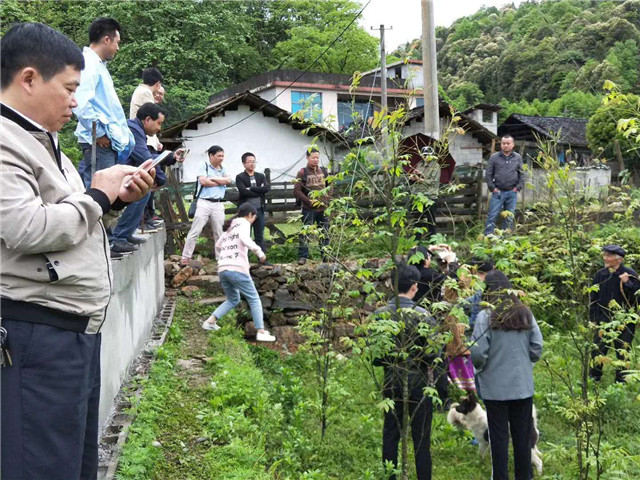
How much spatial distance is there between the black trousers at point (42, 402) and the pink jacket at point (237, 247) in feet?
20.2

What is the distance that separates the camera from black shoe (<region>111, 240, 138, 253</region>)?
5.57 meters

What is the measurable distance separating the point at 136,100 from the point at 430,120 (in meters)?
4.00

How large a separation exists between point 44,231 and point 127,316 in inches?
146

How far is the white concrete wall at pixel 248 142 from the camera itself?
72.3ft

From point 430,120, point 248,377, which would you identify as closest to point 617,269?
point 430,120

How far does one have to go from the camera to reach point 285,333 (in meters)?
10.2

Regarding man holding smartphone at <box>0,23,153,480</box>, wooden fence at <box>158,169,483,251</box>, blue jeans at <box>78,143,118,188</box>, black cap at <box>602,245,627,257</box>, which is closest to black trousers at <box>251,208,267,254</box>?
wooden fence at <box>158,169,483,251</box>

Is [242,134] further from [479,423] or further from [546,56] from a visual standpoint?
[546,56]

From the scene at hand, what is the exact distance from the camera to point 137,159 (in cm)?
607

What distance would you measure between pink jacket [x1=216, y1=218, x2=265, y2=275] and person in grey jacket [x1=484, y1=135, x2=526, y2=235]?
15.2 ft

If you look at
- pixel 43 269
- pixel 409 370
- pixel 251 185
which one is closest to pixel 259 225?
pixel 251 185

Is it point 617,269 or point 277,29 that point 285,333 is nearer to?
point 617,269

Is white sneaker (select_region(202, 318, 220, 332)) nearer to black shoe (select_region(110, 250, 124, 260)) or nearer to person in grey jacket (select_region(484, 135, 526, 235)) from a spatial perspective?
black shoe (select_region(110, 250, 124, 260))

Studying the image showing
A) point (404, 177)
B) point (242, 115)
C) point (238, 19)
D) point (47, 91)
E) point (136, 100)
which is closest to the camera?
point (47, 91)
